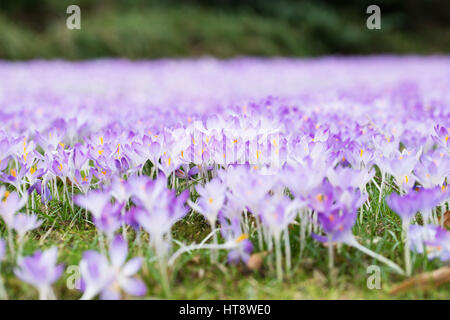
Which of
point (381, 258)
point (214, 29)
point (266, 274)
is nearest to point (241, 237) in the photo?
point (266, 274)

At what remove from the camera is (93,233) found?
2051mm

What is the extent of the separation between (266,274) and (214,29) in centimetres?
1359

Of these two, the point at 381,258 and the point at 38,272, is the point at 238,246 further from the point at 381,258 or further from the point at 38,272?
the point at 38,272

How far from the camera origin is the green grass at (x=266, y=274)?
160cm

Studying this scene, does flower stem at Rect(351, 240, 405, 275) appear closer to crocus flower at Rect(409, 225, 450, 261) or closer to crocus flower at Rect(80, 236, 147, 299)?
crocus flower at Rect(409, 225, 450, 261)

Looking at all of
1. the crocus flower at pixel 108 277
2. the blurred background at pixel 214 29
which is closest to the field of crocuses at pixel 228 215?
the crocus flower at pixel 108 277

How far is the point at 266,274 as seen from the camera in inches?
66.1

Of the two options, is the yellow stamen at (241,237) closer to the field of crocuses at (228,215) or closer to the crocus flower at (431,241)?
the field of crocuses at (228,215)

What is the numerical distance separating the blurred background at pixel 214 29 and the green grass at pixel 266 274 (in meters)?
11.1

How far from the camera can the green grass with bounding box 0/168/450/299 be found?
1.60 metres

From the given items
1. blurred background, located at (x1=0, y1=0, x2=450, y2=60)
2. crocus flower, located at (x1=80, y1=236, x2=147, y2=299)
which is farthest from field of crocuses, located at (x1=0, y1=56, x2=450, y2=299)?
blurred background, located at (x1=0, y1=0, x2=450, y2=60)

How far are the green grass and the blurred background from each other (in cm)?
1105

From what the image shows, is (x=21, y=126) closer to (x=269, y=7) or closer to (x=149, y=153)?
(x=149, y=153)
